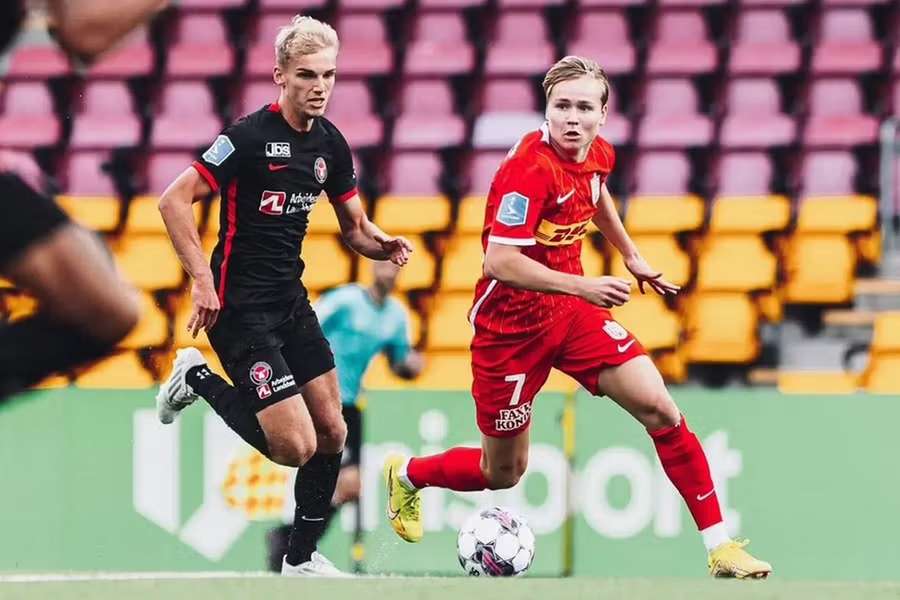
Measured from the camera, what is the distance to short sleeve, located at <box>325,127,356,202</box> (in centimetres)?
568

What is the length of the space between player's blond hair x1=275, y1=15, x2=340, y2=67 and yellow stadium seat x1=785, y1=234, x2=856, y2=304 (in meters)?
4.95

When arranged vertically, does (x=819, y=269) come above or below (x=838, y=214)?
below

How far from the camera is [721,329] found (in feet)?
31.0

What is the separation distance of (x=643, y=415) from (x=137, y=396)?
10.3 ft

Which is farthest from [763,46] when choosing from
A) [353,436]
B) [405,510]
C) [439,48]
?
[405,510]

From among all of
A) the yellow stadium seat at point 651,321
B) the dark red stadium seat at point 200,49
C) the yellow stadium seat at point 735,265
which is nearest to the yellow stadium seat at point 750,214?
the yellow stadium seat at point 735,265

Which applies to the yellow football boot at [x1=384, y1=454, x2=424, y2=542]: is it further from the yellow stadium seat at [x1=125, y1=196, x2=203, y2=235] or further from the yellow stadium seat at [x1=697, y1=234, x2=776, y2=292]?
the yellow stadium seat at [x1=125, y1=196, x2=203, y2=235]

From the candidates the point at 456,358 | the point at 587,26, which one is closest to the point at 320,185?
the point at 456,358

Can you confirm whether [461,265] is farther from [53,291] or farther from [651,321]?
[53,291]

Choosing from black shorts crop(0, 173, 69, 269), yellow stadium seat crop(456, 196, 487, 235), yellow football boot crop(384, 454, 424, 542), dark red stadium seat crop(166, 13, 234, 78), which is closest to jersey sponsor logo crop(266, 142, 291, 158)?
yellow football boot crop(384, 454, 424, 542)

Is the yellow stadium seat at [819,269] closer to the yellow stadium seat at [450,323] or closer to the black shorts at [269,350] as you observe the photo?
the yellow stadium seat at [450,323]

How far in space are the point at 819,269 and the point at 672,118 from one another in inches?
59.7

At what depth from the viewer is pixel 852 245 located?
9852mm

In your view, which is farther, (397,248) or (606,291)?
(397,248)
